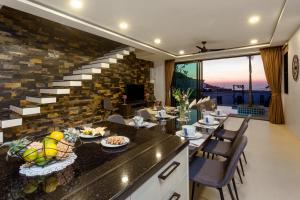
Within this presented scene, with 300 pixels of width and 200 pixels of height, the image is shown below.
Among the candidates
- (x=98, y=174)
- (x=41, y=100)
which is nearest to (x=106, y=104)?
(x=41, y=100)

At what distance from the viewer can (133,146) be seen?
1.10m

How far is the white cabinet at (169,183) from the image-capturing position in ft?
2.59

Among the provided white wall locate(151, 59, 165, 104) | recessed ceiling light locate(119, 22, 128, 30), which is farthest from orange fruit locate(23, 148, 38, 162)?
white wall locate(151, 59, 165, 104)

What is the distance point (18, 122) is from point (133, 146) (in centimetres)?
312

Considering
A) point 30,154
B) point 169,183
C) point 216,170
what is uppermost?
point 30,154

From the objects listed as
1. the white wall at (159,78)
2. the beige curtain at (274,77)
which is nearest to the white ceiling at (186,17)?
the beige curtain at (274,77)

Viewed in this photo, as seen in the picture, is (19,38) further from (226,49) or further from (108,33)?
(226,49)

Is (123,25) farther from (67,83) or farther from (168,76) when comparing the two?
(168,76)

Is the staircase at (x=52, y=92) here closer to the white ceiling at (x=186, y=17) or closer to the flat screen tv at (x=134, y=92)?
the white ceiling at (x=186, y=17)

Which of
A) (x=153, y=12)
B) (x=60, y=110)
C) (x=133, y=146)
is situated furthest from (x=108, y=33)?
(x=133, y=146)

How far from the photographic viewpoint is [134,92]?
7039mm

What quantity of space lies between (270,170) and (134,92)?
5.25 meters

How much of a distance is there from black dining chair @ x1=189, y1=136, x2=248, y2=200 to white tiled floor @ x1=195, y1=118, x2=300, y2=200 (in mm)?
474

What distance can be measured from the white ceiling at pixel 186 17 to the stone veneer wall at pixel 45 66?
3.67 ft
